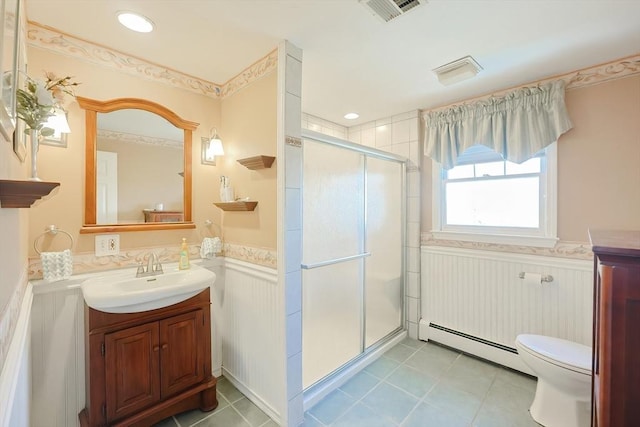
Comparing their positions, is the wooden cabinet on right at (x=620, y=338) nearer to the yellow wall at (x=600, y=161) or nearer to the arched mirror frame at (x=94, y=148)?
the yellow wall at (x=600, y=161)

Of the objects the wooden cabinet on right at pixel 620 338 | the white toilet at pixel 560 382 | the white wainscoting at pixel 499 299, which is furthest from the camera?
the white wainscoting at pixel 499 299

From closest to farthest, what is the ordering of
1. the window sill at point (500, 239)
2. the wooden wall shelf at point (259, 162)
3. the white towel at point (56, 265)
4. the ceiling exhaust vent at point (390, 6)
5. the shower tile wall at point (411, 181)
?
the ceiling exhaust vent at point (390, 6), the white towel at point (56, 265), the wooden wall shelf at point (259, 162), the window sill at point (500, 239), the shower tile wall at point (411, 181)

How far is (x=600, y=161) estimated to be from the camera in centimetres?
190

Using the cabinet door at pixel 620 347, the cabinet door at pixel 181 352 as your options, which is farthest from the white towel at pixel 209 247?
the cabinet door at pixel 620 347

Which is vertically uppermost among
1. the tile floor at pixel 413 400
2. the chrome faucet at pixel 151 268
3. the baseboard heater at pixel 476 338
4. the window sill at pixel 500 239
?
the window sill at pixel 500 239

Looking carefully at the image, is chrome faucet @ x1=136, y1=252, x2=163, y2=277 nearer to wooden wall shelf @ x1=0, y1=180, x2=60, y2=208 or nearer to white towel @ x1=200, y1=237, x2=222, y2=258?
white towel @ x1=200, y1=237, x2=222, y2=258

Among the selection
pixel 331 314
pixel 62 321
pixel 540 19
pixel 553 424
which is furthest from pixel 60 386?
pixel 540 19

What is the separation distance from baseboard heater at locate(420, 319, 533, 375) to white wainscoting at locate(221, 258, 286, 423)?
1662mm

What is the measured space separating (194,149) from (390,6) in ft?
5.27

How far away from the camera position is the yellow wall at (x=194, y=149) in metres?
1.53

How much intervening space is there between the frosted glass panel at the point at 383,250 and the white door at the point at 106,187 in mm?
1849

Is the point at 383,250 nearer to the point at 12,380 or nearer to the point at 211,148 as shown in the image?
the point at 211,148

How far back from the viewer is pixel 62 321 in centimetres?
151

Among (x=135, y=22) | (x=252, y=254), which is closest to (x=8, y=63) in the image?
(x=135, y=22)
